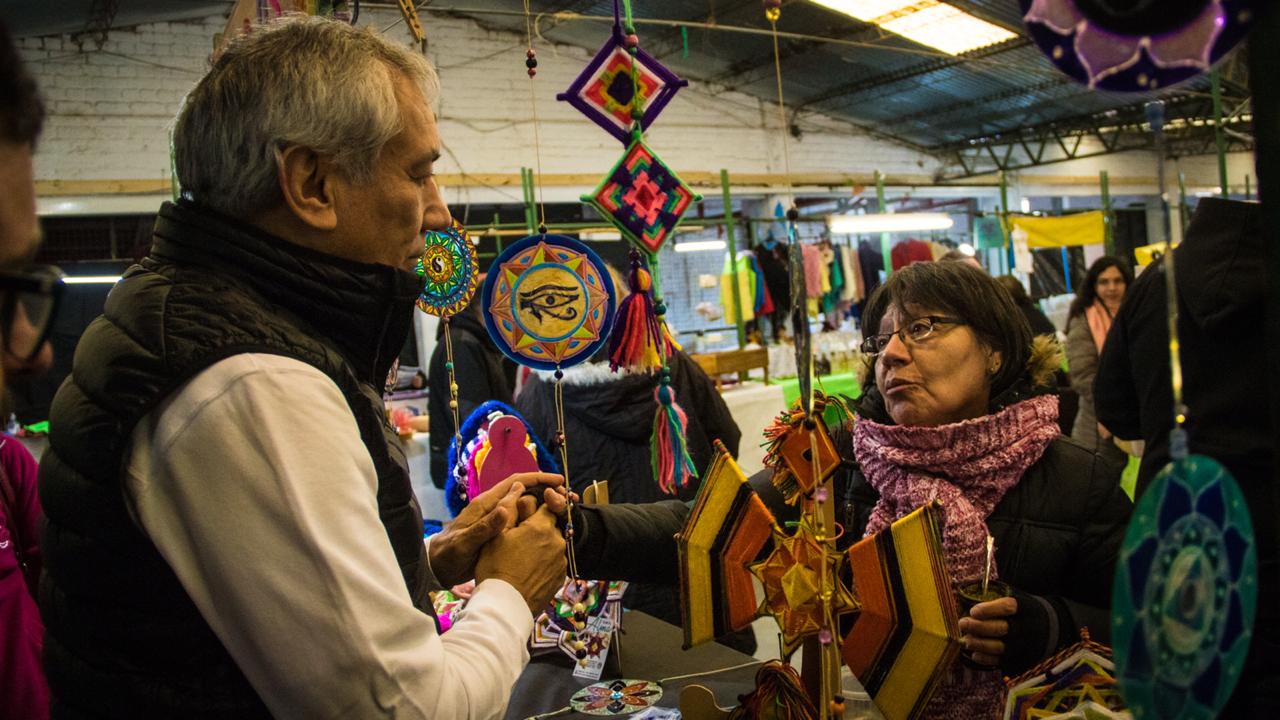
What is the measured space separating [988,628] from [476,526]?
24.5 inches

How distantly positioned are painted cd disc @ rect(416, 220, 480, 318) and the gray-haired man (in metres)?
0.62

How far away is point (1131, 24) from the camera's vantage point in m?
0.52

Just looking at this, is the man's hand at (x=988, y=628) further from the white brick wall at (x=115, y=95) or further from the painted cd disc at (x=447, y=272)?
the white brick wall at (x=115, y=95)

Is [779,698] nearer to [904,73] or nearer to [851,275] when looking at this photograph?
[851,275]

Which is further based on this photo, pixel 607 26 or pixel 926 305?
pixel 607 26

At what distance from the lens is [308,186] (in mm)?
927

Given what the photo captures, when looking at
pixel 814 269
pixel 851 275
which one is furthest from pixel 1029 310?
pixel 851 275

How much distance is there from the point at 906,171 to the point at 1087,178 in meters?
2.23

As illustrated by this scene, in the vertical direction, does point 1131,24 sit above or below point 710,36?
below

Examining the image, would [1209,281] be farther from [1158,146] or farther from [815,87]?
[815,87]

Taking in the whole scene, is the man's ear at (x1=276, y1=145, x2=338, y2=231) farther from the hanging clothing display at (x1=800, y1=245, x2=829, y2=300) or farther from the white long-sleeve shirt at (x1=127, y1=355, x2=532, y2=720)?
the hanging clothing display at (x1=800, y1=245, x2=829, y2=300)

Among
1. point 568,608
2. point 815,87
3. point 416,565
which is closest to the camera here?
point 416,565

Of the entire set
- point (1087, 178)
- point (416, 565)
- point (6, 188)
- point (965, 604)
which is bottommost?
point (965, 604)

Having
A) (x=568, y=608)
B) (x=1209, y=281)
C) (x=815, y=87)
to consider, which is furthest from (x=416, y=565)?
(x=815, y=87)
